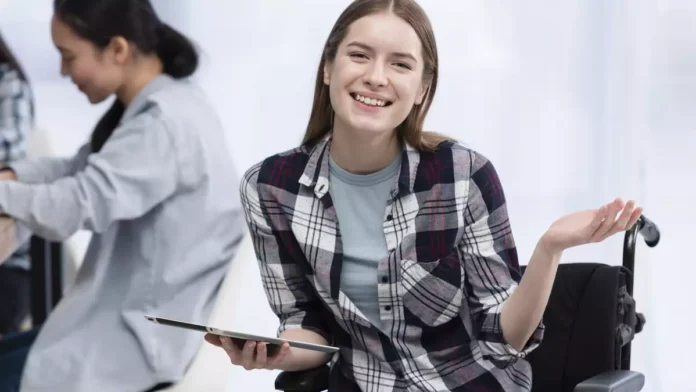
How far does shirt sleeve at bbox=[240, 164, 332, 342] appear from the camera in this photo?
1400mm

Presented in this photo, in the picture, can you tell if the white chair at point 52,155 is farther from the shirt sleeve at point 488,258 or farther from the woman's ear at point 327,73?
the shirt sleeve at point 488,258

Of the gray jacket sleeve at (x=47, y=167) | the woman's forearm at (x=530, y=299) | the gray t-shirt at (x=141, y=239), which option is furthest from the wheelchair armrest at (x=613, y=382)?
the gray jacket sleeve at (x=47, y=167)

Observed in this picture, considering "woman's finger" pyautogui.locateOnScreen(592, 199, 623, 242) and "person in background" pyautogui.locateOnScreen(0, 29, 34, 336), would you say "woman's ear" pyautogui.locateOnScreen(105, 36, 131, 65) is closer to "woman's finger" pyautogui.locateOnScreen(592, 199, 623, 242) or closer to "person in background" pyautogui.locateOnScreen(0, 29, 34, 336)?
"person in background" pyautogui.locateOnScreen(0, 29, 34, 336)

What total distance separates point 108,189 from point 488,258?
2.60 feet

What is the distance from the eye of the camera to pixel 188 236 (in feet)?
6.03

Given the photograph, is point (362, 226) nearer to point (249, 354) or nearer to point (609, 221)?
point (249, 354)

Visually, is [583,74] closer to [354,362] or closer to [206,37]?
[206,37]

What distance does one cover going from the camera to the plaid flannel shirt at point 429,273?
1329mm

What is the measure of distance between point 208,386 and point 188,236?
31cm

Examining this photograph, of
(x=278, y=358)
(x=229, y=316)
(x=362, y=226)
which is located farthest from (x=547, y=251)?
(x=229, y=316)

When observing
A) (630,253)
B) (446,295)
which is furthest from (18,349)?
(630,253)

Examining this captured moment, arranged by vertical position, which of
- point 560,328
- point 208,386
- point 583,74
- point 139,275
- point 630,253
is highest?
point 583,74

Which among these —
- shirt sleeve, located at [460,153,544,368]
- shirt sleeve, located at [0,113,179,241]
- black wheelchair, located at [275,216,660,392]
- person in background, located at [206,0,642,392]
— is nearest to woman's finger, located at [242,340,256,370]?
person in background, located at [206,0,642,392]

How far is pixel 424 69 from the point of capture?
1356 mm
